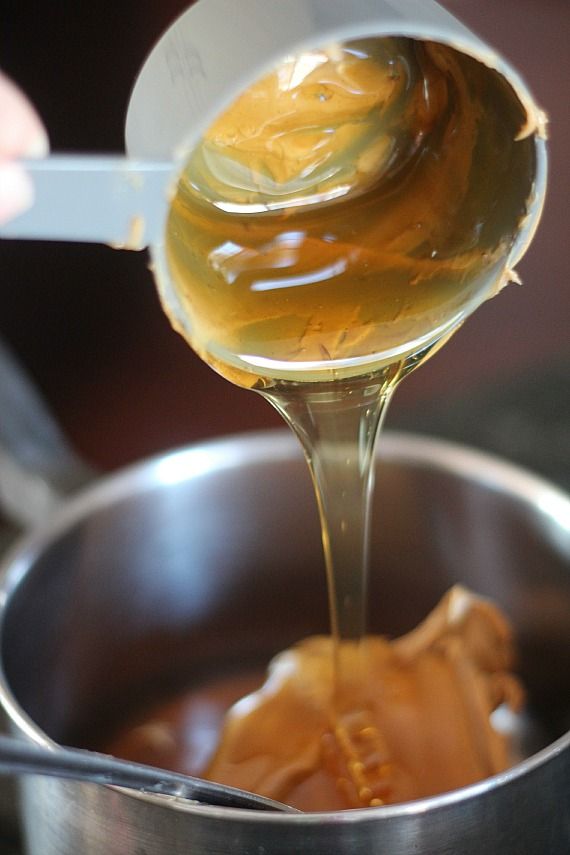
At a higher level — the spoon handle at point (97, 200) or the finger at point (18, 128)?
the finger at point (18, 128)

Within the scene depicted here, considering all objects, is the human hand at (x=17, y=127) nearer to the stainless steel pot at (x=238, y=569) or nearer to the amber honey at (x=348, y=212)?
the amber honey at (x=348, y=212)

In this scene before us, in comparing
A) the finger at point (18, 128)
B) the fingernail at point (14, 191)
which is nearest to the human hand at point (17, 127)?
the finger at point (18, 128)

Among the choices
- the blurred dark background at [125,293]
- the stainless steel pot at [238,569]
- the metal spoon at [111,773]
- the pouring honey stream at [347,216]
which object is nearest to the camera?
the metal spoon at [111,773]

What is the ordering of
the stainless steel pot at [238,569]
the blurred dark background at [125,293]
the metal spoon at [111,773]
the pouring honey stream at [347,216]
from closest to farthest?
the metal spoon at [111,773], the pouring honey stream at [347,216], the stainless steel pot at [238,569], the blurred dark background at [125,293]

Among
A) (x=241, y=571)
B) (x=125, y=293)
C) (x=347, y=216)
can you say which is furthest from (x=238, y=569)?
(x=125, y=293)

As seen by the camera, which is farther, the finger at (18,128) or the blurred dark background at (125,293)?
the blurred dark background at (125,293)

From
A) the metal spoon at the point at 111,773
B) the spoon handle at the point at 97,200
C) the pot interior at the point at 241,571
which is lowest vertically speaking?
the metal spoon at the point at 111,773
